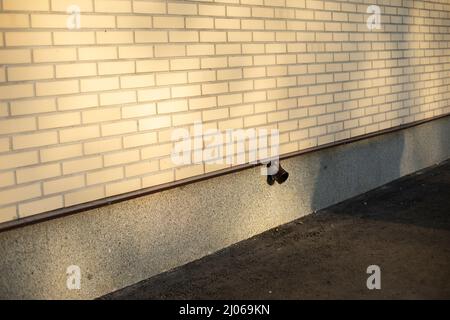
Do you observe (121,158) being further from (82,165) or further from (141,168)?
(82,165)

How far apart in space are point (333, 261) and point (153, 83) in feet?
7.07

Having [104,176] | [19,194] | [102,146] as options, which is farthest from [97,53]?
[19,194]

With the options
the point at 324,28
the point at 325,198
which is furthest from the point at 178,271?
the point at 324,28

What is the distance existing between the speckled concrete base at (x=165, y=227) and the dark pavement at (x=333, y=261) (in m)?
0.13

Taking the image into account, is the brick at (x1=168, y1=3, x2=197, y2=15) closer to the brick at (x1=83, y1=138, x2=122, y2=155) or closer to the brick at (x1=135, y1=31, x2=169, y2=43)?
the brick at (x1=135, y1=31, x2=169, y2=43)

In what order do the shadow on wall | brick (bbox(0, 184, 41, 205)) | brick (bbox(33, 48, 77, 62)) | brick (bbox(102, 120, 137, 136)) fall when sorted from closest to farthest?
brick (bbox(0, 184, 41, 205)) → brick (bbox(33, 48, 77, 62)) → brick (bbox(102, 120, 137, 136)) → the shadow on wall

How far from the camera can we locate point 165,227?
17.0 feet

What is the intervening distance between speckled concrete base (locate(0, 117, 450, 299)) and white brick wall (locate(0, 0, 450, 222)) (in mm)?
220

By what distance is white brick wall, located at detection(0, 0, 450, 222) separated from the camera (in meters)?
4.05

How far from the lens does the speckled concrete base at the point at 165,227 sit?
14.1ft

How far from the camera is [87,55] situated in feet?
14.4

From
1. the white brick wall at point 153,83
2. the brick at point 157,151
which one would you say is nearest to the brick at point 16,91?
the white brick wall at point 153,83

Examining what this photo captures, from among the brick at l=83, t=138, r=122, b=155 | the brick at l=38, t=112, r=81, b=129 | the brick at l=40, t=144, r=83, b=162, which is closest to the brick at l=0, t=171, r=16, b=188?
the brick at l=40, t=144, r=83, b=162

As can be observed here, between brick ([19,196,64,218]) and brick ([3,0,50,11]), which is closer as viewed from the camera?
brick ([3,0,50,11])
